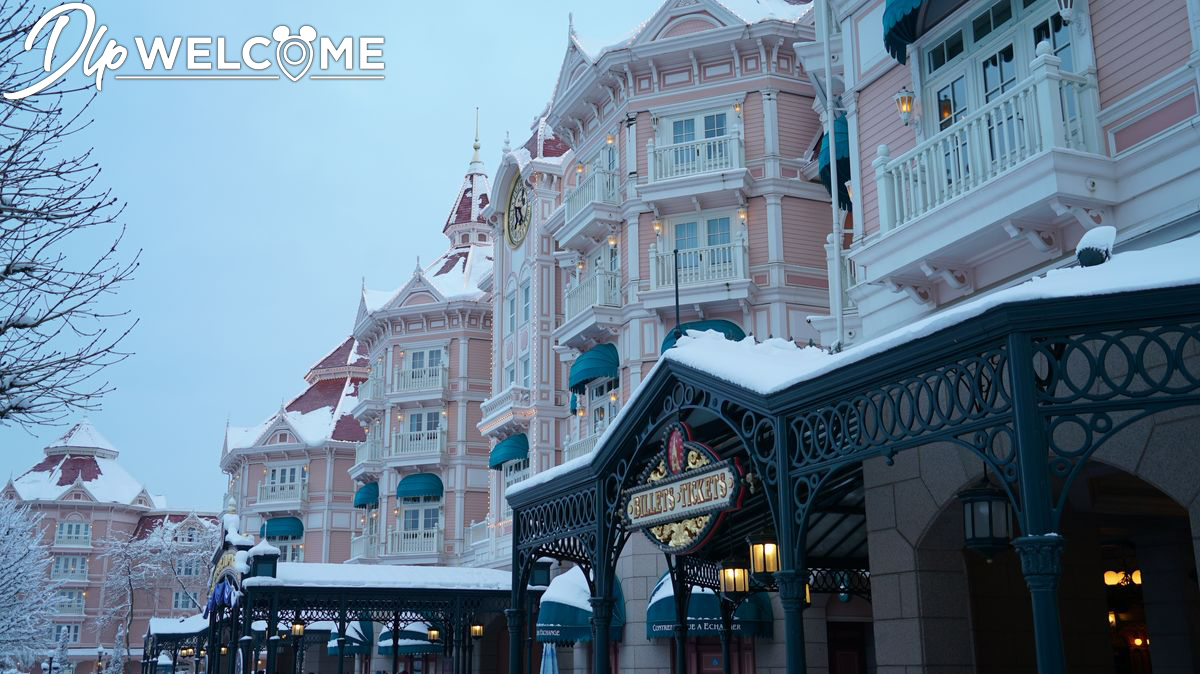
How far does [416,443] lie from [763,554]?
118 ft

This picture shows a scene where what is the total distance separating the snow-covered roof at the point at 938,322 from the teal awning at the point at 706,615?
33.0 feet

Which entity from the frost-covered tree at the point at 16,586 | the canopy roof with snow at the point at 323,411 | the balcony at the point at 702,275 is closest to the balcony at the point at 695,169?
the balcony at the point at 702,275

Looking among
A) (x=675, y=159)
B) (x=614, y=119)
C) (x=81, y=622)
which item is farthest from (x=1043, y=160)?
(x=81, y=622)

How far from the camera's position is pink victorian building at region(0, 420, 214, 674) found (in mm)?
80250

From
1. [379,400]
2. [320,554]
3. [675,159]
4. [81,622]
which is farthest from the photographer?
[81,622]

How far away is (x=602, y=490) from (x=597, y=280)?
17562 mm

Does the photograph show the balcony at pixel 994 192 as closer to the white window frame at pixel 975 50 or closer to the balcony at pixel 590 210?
the white window frame at pixel 975 50

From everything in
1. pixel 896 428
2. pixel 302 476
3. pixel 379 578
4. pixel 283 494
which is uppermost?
pixel 302 476

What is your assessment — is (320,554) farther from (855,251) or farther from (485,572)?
(855,251)

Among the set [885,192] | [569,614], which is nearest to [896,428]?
[885,192]

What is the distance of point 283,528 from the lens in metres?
60.3

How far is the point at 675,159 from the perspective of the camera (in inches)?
1208

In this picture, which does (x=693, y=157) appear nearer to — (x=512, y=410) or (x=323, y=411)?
(x=512, y=410)

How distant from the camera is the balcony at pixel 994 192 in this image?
1225 centimetres
